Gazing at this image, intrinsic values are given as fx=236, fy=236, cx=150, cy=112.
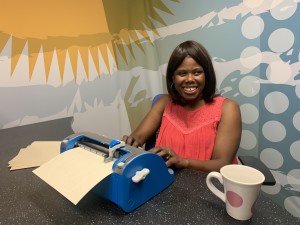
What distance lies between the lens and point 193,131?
129 centimetres

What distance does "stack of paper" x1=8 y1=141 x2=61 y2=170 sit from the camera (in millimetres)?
1037

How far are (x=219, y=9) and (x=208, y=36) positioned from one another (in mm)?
202

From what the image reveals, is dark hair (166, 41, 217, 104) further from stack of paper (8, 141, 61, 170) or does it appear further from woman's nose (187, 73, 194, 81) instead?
stack of paper (8, 141, 61, 170)

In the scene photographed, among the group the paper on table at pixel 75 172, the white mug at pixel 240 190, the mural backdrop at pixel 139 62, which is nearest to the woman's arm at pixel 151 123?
the mural backdrop at pixel 139 62

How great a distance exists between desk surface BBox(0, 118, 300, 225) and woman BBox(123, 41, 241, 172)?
394 mm

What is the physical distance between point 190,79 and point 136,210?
84 centimetres

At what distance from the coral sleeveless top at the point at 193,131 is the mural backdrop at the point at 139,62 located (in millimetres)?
489

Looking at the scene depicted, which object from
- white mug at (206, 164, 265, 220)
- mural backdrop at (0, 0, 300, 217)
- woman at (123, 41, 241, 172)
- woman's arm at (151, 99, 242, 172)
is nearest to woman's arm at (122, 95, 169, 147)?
woman at (123, 41, 241, 172)

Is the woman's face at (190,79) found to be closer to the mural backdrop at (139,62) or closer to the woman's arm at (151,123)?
the woman's arm at (151,123)

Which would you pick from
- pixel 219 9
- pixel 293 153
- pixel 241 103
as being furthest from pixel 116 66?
pixel 293 153

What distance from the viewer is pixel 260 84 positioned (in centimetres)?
161

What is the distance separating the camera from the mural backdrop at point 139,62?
1.53 meters

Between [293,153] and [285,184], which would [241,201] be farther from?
[285,184]

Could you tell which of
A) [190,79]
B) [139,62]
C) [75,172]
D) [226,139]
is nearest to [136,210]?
[75,172]
